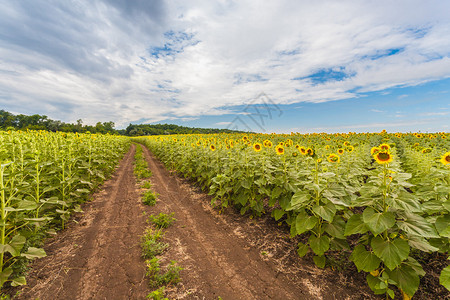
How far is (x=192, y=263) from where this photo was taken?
360 centimetres

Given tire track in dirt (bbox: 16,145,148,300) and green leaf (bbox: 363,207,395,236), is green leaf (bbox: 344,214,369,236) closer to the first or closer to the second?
green leaf (bbox: 363,207,395,236)

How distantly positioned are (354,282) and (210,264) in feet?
8.02

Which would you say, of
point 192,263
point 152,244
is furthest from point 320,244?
point 152,244

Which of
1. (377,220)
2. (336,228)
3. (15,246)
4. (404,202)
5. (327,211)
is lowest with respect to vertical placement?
(15,246)

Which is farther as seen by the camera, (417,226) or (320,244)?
(320,244)

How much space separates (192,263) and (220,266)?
53cm

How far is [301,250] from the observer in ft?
12.0

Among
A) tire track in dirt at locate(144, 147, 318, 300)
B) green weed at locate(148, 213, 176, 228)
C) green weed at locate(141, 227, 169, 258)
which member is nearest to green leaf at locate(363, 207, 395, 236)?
tire track in dirt at locate(144, 147, 318, 300)

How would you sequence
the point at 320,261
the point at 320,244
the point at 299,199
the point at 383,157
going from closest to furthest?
the point at 383,157, the point at 299,199, the point at 320,244, the point at 320,261

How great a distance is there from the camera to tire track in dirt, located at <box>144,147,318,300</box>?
297 cm

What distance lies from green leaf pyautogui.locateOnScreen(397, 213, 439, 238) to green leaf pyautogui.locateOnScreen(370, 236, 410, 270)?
21 centimetres

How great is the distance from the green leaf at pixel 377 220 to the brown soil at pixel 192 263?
4.21 feet

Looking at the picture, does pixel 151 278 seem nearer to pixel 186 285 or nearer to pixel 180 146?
pixel 186 285

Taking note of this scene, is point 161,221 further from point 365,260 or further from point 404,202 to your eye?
point 404,202
